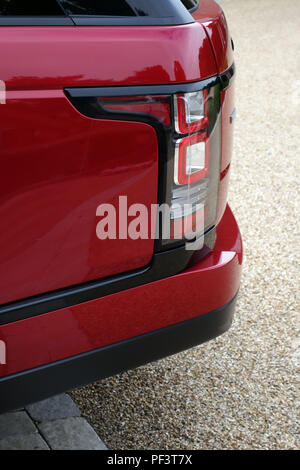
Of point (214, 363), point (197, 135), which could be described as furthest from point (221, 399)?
point (197, 135)

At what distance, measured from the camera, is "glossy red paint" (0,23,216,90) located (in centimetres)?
145

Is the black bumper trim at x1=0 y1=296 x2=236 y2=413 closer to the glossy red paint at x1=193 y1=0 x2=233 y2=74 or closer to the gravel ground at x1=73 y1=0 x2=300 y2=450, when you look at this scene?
the gravel ground at x1=73 y1=0 x2=300 y2=450

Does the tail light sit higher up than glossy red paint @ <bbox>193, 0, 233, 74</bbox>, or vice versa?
glossy red paint @ <bbox>193, 0, 233, 74</bbox>

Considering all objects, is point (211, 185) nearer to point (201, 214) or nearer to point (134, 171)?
point (201, 214)

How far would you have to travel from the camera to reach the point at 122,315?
1.73 m

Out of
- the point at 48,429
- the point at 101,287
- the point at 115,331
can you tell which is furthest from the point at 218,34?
the point at 48,429

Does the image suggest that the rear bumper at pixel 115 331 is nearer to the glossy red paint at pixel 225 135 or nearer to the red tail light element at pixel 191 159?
the glossy red paint at pixel 225 135

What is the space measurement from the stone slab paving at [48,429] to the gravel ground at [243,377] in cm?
7

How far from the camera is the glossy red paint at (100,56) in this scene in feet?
4.76

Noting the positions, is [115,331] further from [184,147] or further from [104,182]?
[184,147]

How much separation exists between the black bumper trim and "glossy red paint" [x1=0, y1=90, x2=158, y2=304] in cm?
23

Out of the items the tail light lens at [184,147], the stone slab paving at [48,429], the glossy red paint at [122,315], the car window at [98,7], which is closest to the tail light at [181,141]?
the tail light lens at [184,147]

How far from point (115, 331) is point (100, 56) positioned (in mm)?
747

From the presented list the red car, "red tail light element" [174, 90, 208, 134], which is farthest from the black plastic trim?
"red tail light element" [174, 90, 208, 134]
